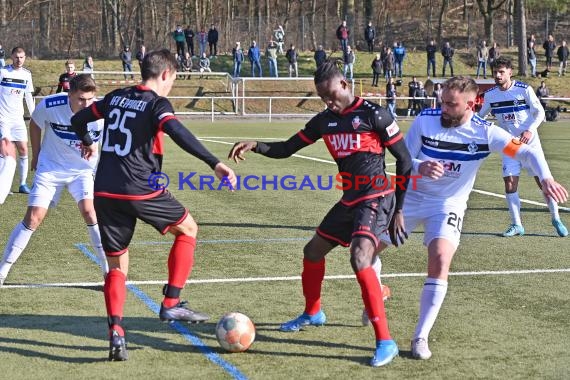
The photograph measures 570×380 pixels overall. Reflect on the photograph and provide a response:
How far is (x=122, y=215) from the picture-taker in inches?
263

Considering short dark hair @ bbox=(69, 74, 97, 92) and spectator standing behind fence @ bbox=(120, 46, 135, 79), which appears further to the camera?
spectator standing behind fence @ bbox=(120, 46, 135, 79)

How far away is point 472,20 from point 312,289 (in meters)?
52.9

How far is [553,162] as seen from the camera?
68.4 ft

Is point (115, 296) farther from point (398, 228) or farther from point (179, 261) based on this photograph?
point (398, 228)

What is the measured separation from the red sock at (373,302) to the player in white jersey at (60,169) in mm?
3030

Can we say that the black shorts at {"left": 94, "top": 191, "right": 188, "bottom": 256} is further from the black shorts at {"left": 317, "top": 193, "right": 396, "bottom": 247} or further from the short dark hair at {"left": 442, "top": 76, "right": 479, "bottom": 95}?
the short dark hair at {"left": 442, "top": 76, "right": 479, "bottom": 95}

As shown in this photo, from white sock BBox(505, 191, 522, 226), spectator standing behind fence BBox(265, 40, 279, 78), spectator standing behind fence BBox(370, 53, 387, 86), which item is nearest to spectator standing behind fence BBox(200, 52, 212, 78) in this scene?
spectator standing behind fence BBox(265, 40, 279, 78)

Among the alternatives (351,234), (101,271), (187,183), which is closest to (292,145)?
(351,234)

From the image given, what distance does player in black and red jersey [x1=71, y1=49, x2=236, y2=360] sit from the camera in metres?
6.40

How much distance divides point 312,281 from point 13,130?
924cm

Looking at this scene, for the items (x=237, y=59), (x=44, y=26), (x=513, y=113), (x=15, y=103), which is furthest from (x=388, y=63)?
(x=513, y=113)

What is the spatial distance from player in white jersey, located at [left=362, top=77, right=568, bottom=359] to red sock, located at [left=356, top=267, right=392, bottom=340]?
0.37 m

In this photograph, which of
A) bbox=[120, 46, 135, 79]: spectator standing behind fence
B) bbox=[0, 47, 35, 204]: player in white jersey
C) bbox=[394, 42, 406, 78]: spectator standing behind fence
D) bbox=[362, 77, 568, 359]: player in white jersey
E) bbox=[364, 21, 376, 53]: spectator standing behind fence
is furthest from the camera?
bbox=[364, 21, 376, 53]: spectator standing behind fence

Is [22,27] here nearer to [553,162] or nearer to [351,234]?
[553,162]
